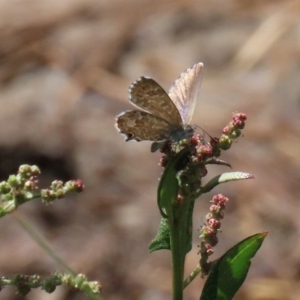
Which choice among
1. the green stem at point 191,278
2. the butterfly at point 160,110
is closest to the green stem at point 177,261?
the green stem at point 191,278

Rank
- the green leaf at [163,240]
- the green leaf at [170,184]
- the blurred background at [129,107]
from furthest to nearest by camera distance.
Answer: the blurred background at [129,107], the green leaf at [163,240], the green leaf at [170,184]

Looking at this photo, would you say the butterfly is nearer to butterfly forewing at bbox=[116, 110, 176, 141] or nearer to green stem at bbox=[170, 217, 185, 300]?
butterfly forewing at bbox=[116, 110, 176, 141]

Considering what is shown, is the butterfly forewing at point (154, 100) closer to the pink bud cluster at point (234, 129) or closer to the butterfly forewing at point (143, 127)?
the butterfly forewing at point (143, 127)

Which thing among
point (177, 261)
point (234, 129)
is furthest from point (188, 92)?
point (177, 261)

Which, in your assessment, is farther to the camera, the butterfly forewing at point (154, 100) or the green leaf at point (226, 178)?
the butterfly forewing at point (154, 100)

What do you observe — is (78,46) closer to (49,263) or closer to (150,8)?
(150,8)

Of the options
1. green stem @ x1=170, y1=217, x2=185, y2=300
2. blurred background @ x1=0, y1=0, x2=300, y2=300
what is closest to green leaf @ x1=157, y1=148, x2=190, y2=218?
green stem @ x1=170, y1=217, x2=185, y2=300

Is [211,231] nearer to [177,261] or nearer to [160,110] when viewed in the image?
[177,261]
